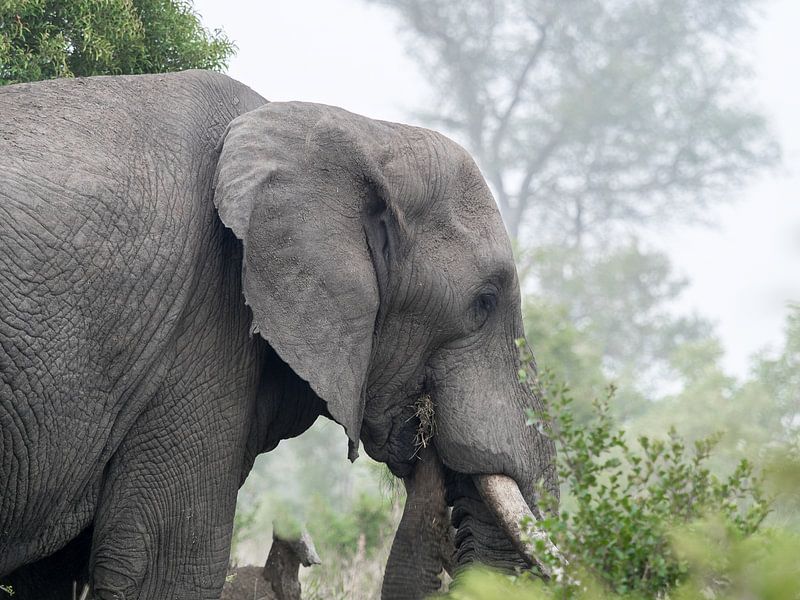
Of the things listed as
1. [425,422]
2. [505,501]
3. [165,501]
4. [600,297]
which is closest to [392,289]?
[425,422]

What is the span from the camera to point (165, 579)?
466 centimetres

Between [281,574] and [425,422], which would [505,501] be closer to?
[425,422]

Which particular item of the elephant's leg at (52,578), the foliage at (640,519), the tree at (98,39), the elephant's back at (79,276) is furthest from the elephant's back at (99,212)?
the foliage at (640,519)

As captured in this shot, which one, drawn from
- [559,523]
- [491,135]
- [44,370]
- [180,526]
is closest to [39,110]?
[44,370]

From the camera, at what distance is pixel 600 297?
38750mm

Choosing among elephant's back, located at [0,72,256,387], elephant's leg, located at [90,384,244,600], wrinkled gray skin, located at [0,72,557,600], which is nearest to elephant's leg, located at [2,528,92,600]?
wrinkled gray skin, located at [0,72,557,600]

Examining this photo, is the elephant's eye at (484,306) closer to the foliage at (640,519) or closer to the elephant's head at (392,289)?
the elephant's head at (392,289)

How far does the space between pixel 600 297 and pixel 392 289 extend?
34237 millimetres

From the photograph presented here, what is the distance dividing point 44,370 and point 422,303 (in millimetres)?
1514

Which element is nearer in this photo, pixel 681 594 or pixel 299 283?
pixel 681 594

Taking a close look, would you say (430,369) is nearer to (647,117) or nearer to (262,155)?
(262,155)

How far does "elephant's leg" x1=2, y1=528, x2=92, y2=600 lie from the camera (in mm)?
5164

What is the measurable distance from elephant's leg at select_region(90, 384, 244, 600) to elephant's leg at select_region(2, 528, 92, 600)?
0.56 metres

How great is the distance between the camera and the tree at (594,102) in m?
47.4
